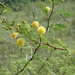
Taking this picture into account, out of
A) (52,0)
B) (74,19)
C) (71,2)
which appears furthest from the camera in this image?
(71,2)

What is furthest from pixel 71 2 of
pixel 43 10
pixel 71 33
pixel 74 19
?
pixel 43 10

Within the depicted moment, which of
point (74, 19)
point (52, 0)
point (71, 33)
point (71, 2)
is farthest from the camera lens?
point (71, 2)

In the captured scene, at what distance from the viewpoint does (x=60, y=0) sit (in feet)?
4.40

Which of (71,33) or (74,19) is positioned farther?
(74,19)

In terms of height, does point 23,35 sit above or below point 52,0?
below

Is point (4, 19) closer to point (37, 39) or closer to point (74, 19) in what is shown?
point (37, 39)

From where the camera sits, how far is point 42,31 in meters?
1.22

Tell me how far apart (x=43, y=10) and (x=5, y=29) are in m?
0.23

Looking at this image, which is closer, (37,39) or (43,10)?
(37,39)

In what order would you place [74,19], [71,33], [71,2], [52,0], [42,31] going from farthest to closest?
1. [71,2]
2. [74,19]
3. [71,33]
4. [52,0]
5. [42,31]

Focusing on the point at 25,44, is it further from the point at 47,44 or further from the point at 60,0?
the point at 60,0

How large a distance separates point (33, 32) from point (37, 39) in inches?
2.4

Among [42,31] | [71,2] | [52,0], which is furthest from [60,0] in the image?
[71,2]

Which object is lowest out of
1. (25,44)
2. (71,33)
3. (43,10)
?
(71,33)
